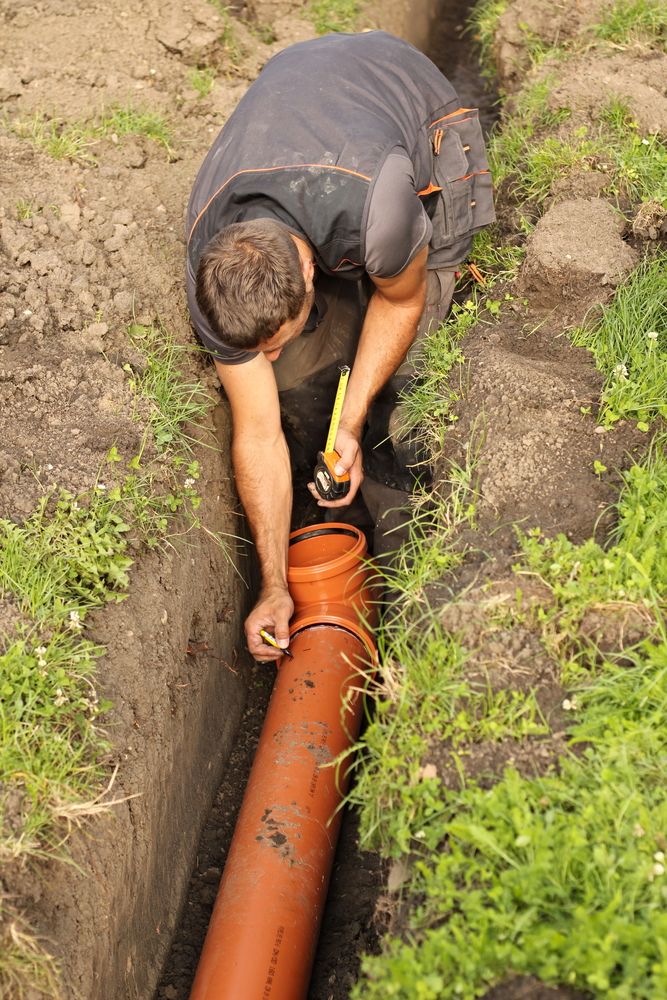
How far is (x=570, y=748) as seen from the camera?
2.28 m

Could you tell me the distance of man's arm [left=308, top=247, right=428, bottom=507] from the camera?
331 cm

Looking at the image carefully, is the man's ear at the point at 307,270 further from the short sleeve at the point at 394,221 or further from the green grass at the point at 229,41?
the green grass at the point at 229,41

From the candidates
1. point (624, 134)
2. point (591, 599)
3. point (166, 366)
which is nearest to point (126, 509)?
point (166, 366)

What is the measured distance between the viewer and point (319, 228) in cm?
292

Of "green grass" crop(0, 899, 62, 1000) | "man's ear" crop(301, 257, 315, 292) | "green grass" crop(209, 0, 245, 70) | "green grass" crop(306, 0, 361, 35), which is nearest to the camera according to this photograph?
"green grass" crop(0, 899, 62, 1000)

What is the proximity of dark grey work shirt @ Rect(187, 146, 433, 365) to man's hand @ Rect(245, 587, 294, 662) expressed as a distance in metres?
0.84

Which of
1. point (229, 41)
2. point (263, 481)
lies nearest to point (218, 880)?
point (263, 481)

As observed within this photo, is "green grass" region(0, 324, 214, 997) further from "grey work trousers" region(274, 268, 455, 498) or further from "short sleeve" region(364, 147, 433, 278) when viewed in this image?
"short sleeve" region(364, 147, 433, 278)

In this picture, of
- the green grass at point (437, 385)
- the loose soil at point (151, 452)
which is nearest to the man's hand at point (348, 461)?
the green grass at point (437, 385)

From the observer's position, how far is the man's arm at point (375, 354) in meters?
3.31

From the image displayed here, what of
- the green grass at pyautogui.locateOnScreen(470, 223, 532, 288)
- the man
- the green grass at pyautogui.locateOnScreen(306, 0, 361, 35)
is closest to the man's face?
the man

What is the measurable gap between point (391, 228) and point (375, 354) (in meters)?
0.58

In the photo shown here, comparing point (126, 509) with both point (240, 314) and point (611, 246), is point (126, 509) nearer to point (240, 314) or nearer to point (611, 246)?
point (240, 314)

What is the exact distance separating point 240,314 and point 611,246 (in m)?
1.54
